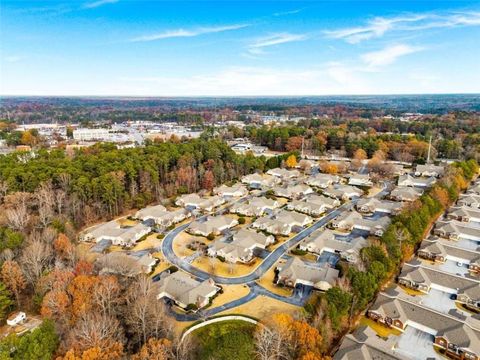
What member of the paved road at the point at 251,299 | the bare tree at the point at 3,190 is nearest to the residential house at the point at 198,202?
the paved road at the point at 251,299

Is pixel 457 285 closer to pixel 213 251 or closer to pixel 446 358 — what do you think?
pixel 446 358

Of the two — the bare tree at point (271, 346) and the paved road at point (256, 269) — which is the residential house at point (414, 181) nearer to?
the paved road at point (256, 269)

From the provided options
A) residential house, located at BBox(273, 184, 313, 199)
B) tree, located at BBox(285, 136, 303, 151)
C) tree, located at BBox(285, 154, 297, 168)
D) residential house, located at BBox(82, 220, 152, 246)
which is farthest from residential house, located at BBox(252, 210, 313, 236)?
tree, located at BBox(285, 136, 303, 151)

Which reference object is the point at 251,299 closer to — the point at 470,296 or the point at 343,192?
the point at 470,296

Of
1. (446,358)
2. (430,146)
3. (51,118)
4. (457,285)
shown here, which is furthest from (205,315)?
(51,118)

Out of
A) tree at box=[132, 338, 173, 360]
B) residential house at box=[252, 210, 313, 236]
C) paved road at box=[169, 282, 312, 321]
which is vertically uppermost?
tree at box=[132, 338, 173, 360]

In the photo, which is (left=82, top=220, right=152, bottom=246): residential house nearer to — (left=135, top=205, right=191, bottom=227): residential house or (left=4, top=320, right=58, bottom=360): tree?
(left=135, top=205, right=191, bottom=227): residential house

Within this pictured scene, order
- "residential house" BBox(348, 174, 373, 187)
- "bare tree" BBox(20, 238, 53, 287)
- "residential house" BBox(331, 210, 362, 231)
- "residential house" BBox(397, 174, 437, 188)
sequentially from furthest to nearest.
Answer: "residential house" BBox(348, 174, 373, 187) → "residential house" BBox(397, 174, 437, 188) → "residential house" BBox(331, 210, 362, 231) → "bare tree" BBox(20, 238, 53, 287)
